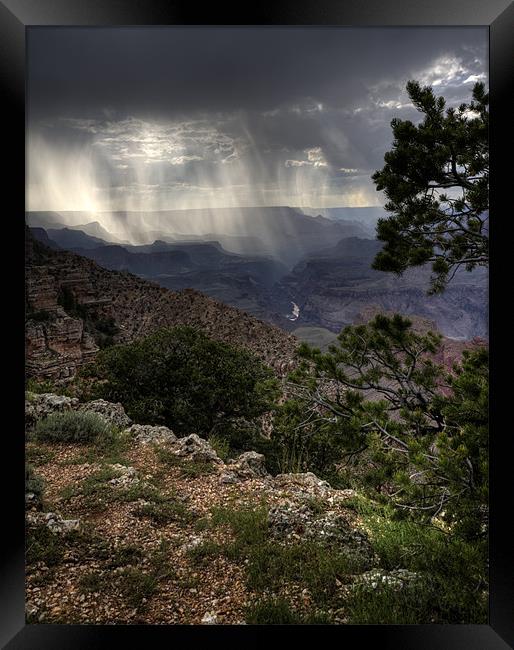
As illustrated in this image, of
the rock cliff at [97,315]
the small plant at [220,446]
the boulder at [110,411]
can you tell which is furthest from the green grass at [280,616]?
the rock cliff at [97,315]

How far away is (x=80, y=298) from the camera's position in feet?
12.5

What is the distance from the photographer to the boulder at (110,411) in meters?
2.72

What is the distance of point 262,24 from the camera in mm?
1333

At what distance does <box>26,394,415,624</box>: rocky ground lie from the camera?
167 cm

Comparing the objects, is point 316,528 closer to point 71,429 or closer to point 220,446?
point 220,446

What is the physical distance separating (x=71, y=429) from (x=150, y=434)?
0.44m

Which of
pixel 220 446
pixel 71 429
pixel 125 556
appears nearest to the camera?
pixel 125 556

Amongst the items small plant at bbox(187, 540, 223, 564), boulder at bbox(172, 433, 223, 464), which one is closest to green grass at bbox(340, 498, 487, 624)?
small plant at bbox(187, 540, 223, 564)

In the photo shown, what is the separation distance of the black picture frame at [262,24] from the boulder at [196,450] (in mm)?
1047

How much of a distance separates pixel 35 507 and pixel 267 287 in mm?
1940

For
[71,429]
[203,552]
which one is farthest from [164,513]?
[71,429]

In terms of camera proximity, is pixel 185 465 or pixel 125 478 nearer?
pixel 125 478

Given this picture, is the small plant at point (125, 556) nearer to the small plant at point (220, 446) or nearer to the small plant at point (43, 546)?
the small plant at point (43, 546)

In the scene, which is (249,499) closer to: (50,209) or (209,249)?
(209,249)
